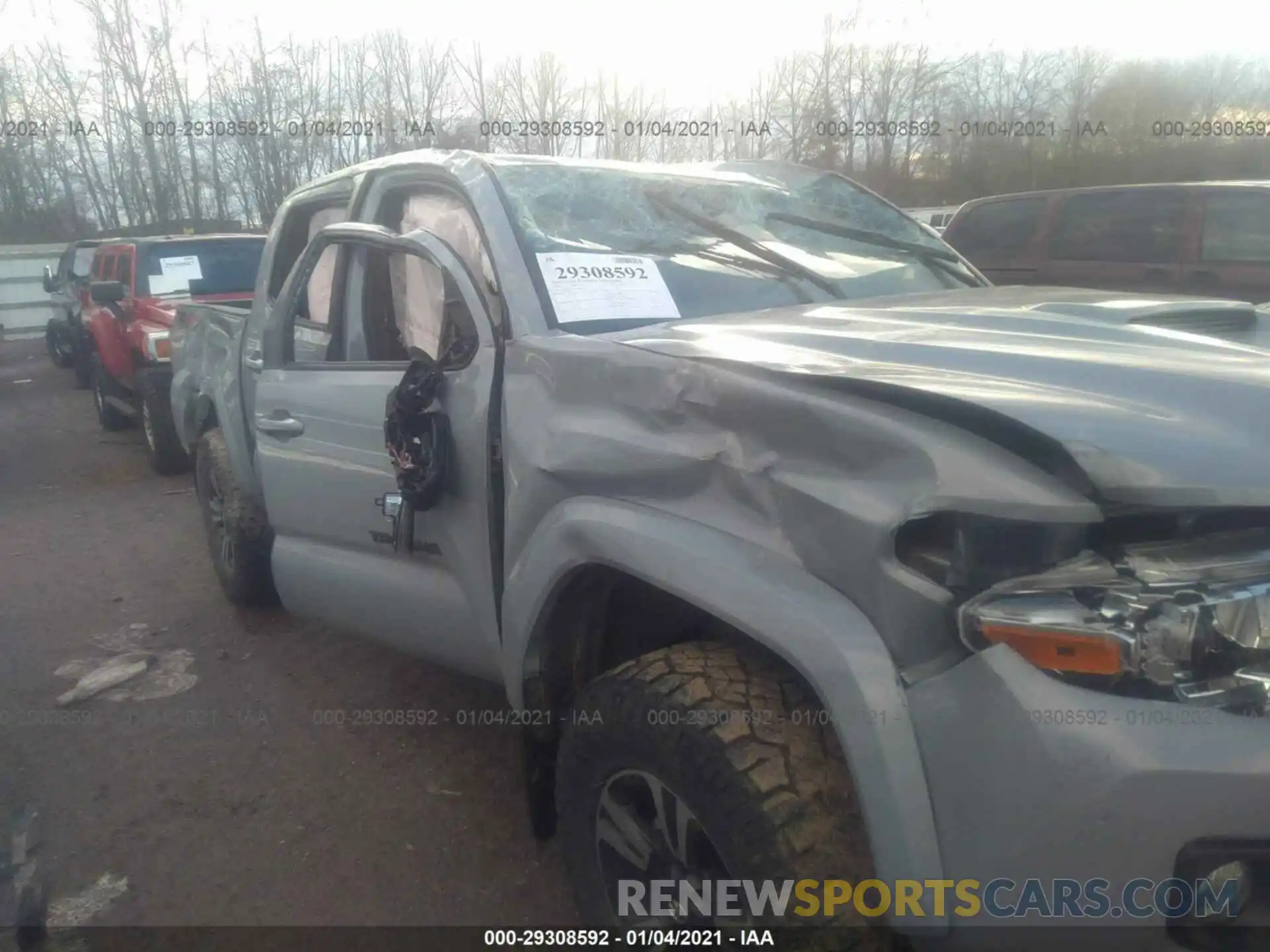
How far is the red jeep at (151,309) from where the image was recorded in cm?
738

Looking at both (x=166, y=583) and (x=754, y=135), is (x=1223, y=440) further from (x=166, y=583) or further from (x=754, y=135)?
(x=754, y=135)

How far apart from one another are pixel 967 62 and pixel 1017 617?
17.2 meters

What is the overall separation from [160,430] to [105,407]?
2395mm

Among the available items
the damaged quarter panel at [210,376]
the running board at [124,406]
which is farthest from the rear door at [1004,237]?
the running board at [124,406]

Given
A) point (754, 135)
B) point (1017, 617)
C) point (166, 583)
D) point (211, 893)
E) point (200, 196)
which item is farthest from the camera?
point (200, 196)

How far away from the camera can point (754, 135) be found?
12.1m

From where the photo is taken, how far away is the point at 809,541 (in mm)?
1635

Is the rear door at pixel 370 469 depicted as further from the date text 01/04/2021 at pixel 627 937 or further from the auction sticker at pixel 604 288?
the date text 01/04/2021 at pixel 627 937

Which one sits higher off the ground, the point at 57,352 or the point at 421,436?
the point at 421,436

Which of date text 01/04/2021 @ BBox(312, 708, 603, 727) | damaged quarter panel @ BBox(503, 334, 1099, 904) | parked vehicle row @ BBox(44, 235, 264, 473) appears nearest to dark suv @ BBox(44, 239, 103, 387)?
parked vehicle row @ BBox(44, 235, 264, 473)

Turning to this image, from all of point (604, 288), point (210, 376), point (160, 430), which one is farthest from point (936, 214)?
point (604, 288)

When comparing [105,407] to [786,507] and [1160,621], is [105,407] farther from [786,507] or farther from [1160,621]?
[1160,621]

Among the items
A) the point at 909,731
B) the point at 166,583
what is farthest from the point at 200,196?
the point at 909,731

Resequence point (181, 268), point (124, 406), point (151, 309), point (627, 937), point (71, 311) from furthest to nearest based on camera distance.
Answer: point (71, 311) → point (181, 268) → point (124, 406) → point (151, 309) → point (627, 937)
